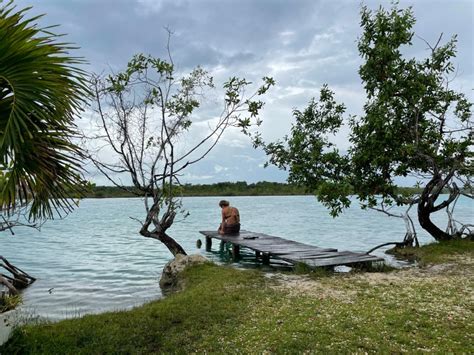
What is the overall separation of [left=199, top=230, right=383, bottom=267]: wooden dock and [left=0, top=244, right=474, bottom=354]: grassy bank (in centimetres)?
268

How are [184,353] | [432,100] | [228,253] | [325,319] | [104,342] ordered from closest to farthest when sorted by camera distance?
[184,353] → [104,342] → [325,319] → [432,100] → [228,253]

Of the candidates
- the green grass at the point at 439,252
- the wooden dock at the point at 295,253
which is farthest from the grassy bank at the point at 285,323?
the green grass at the point at 439,252

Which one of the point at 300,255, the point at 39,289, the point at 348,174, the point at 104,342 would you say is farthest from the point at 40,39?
the point at 348,174

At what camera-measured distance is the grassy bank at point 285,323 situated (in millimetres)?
7137

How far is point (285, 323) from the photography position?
816cm

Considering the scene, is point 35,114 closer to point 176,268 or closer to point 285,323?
point 285,323

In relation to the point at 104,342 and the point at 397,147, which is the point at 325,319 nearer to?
the point at 104,342

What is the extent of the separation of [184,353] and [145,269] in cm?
1319

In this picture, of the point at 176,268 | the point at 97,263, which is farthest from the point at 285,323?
the point at 97,263

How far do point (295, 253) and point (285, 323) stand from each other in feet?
27.4

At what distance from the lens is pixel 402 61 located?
56.6 ft

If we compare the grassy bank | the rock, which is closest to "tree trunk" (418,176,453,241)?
the grassy bank

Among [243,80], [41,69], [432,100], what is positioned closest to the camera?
[41,69]

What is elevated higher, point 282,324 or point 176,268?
point 282,324
